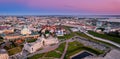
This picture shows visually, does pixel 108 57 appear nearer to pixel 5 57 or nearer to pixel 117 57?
pixel 117 57

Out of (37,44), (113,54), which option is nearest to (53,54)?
(37,44)

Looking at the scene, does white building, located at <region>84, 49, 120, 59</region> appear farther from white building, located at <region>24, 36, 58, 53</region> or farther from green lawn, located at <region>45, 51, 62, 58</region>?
white building, located at <region>24, 36, 58, 53</region>

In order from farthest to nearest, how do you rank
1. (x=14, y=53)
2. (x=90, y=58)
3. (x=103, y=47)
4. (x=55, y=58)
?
1. (x=103, y=47)
2. (x=14, y=53)
3. (x=55, y=58)
4. (x=90, y=58)

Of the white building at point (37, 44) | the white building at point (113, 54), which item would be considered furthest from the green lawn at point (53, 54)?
the white building at point (113, 54)

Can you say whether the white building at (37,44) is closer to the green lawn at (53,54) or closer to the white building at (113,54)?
the green lawn at (53,54)

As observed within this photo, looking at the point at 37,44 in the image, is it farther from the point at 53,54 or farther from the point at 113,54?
the point at 113,54

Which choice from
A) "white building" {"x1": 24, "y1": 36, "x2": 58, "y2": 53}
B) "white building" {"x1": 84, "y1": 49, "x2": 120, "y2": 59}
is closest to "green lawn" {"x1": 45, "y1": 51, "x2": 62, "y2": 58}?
"white building" {"x1": 24, "y1": 36, "x2": 58, "y2": 53}

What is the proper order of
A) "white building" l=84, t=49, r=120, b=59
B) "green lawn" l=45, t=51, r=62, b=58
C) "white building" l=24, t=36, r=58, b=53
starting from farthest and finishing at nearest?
1. "white building" l=24, t=36, r=58, b=53
2. "green lawn" l=45, t=51, r=62, b=58
3. "white building" l=84, t=49, r=120, b=59

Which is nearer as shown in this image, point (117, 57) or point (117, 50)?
point (117, 57)

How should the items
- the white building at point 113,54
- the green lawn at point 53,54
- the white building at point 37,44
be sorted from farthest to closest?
the white building at point 37,44
the green lawn at point 53,54
the white building at point 113,54

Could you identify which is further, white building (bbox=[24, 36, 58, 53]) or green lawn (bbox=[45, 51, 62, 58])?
white building (bbox=[24, 36, 58, 53])

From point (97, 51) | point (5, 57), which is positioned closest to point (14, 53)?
point (5, 57)
